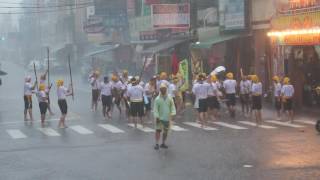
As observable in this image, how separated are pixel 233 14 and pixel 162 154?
1894cm

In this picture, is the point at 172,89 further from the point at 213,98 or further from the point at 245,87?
the point at 245,87

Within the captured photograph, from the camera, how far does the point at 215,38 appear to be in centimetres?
3659

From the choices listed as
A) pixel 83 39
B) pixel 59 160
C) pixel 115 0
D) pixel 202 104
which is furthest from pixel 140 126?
pixel 83 39

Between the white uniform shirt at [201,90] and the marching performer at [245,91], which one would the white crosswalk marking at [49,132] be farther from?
the marching performer at [245,91]

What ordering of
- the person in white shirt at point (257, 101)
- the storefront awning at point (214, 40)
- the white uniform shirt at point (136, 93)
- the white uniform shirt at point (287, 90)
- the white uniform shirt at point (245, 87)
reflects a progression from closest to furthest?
the white uniform shirt at point (136, 93) → the person in white shirt at point (257, 101) → the white uniform shirt at point (287, 90) → the white uniform shirt at point (245, 87) → the storefront awning at point (214, 40)

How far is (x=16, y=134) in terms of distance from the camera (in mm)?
21734

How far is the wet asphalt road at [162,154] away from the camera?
43.3ft

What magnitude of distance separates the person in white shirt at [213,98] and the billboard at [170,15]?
49.1ft

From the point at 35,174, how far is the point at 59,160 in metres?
1.84

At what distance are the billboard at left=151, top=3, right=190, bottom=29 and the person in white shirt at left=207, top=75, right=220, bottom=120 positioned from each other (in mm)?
14951

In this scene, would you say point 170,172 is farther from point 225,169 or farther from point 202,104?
point 202,104

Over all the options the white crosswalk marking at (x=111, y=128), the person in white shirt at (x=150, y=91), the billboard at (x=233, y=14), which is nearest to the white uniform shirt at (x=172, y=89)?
the person in white shirt at (x=150, y=91)

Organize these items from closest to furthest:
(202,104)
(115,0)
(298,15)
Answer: (202,104), (298,15), (115,0)

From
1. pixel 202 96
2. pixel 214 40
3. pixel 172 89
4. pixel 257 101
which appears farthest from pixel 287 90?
pixel 214 40
